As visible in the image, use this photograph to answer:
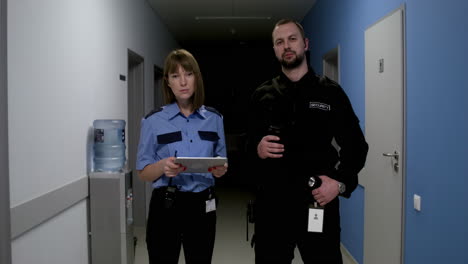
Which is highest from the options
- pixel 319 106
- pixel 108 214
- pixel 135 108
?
pixel 135 108

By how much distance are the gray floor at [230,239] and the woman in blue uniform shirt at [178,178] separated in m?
1.76

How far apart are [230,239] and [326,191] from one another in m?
2.79

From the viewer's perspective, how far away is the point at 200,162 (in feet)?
5.12

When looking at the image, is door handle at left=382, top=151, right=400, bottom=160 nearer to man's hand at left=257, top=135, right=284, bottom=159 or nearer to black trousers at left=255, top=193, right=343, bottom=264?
black trousers at left=255, top=193, right=343, bottom=264

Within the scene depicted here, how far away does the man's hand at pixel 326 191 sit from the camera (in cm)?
162

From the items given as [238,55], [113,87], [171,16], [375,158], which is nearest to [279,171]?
[375,158]

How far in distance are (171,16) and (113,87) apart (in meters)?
2.70

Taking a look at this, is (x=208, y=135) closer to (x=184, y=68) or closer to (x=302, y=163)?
(x=184, y=68)

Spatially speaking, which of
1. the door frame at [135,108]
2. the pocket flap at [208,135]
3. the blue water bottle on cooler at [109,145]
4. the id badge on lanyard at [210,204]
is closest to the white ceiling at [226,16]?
the door frame at [135,108]

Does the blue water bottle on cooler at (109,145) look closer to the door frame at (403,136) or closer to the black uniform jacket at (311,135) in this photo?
the black uniform jacket at (311,135)

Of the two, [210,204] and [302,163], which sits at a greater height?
[302,163]

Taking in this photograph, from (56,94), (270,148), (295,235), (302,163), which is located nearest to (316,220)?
(295,235)

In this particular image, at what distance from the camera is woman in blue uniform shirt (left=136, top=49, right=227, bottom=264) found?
1754mm

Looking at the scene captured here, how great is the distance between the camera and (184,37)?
7566mm
